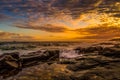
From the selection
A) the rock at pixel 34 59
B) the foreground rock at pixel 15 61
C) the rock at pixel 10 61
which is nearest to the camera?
the foreground rock at pixel 15 61

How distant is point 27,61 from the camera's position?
56.8 ft

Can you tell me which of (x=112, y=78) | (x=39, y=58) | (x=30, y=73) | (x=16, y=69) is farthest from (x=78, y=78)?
(x=39, y=58)

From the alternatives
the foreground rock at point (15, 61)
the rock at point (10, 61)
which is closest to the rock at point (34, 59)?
the foreground rock at point (15, 61)

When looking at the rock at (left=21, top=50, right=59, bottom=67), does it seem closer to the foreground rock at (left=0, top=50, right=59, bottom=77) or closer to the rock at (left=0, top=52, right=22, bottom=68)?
the foreground rock at (left=0, top=50, right=59, bottom=77)

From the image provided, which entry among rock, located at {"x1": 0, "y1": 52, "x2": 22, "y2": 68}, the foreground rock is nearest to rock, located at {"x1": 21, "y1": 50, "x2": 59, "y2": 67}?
the foreground rock

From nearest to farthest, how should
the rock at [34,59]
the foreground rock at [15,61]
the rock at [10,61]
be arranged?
the foreground rock at [15,61]
the rock at [10,61]
the rock at [34,59]

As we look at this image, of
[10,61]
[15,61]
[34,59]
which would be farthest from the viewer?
[34,59]

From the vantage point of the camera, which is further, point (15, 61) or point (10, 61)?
point (15, 61)

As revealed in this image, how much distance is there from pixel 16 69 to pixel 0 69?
1.35m

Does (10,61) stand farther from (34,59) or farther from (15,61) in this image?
(34,59)

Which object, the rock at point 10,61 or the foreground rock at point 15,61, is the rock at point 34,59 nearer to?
the foreground rock at point 15,61

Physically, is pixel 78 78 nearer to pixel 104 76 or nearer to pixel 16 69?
pixel 104 76

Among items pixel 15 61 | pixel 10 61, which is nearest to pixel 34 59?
pixel 15 61

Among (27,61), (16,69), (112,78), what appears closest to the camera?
(112,78)
